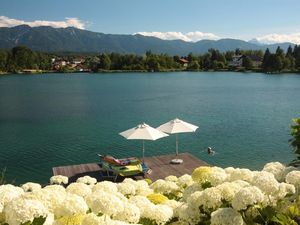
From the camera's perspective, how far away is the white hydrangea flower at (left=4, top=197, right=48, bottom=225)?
2.37m

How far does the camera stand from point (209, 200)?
3221 millimetres

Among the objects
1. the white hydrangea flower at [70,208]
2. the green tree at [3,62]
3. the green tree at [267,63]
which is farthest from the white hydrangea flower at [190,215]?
the green tree at [3,62]

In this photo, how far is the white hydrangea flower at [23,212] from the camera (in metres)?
2.37

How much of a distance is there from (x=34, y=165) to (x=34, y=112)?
930 inches

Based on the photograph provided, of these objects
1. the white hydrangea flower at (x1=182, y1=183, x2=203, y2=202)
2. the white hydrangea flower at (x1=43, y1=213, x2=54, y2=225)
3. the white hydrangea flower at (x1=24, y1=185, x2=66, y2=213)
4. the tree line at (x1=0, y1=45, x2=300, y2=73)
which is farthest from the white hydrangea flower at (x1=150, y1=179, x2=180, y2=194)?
the tree line at (x1=0, y1=45, x2=300, y2=73)

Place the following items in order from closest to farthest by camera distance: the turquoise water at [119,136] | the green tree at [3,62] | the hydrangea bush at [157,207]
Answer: the hydrangea bush at [157,207] → the turquoise water at [119,136] → the green tree at [3,62]

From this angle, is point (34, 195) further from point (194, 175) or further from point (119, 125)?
point (119, 125)

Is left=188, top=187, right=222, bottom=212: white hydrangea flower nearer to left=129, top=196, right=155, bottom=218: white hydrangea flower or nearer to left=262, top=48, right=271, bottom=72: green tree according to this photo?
left=129, top=196, right=155, bottom=218: white hydrangea flower

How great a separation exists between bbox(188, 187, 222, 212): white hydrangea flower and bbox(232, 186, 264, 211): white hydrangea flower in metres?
0.26

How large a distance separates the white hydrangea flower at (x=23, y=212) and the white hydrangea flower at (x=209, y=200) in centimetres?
140

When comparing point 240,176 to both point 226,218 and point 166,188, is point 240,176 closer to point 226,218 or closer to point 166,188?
point 166,188

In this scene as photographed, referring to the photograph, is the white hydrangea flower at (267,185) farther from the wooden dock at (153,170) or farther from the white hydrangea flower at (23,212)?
the wooden dock at (153,170)

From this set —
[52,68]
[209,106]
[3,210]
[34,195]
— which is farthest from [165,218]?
[52,68]

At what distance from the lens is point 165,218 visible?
3.28 m
